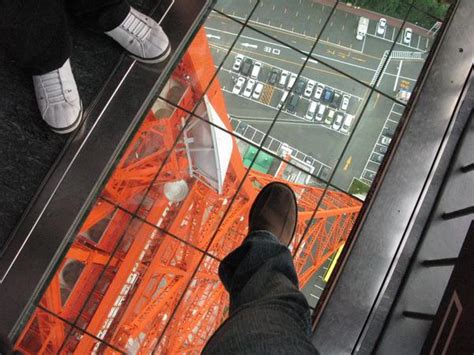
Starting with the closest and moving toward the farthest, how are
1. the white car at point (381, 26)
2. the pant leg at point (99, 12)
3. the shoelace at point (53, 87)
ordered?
the pant leg at point (99, 12), the shoelace at point (53, 87), the white car at point (381, 26)

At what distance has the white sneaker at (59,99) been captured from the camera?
2.50 metres

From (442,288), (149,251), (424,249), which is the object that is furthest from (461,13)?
(149,251)

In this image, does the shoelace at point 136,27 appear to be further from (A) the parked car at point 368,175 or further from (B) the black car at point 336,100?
(A) the parked car at point 368,175

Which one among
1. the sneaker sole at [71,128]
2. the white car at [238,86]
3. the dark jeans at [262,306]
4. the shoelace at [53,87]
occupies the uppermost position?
the white car at [238,86]

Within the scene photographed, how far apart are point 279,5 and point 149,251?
1871 millimetres

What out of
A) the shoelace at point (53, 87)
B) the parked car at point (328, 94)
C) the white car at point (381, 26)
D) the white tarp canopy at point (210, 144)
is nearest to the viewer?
the shoelace at point (53, 87)

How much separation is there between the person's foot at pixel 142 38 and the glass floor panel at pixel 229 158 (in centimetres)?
24

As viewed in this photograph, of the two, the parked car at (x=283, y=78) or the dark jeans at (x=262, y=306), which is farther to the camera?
the parked car at (x=283, y=78)

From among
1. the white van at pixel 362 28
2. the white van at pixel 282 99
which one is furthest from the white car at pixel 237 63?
the white van at pixel 362 28

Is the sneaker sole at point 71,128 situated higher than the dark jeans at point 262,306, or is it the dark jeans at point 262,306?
the sneaker sole at point 71,128

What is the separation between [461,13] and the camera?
3.12 m

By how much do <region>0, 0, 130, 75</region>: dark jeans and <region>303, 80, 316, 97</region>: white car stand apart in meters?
1.38

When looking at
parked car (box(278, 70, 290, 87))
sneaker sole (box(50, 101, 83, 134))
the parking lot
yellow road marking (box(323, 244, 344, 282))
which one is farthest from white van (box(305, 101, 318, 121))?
sneaker sole (box(50, 101, 83, 134))

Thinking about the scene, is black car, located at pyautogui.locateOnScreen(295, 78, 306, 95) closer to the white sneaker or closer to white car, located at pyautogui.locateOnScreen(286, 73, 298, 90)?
white car, located at pyautogui.locateOnScreen(286, 73, 298, 90)
